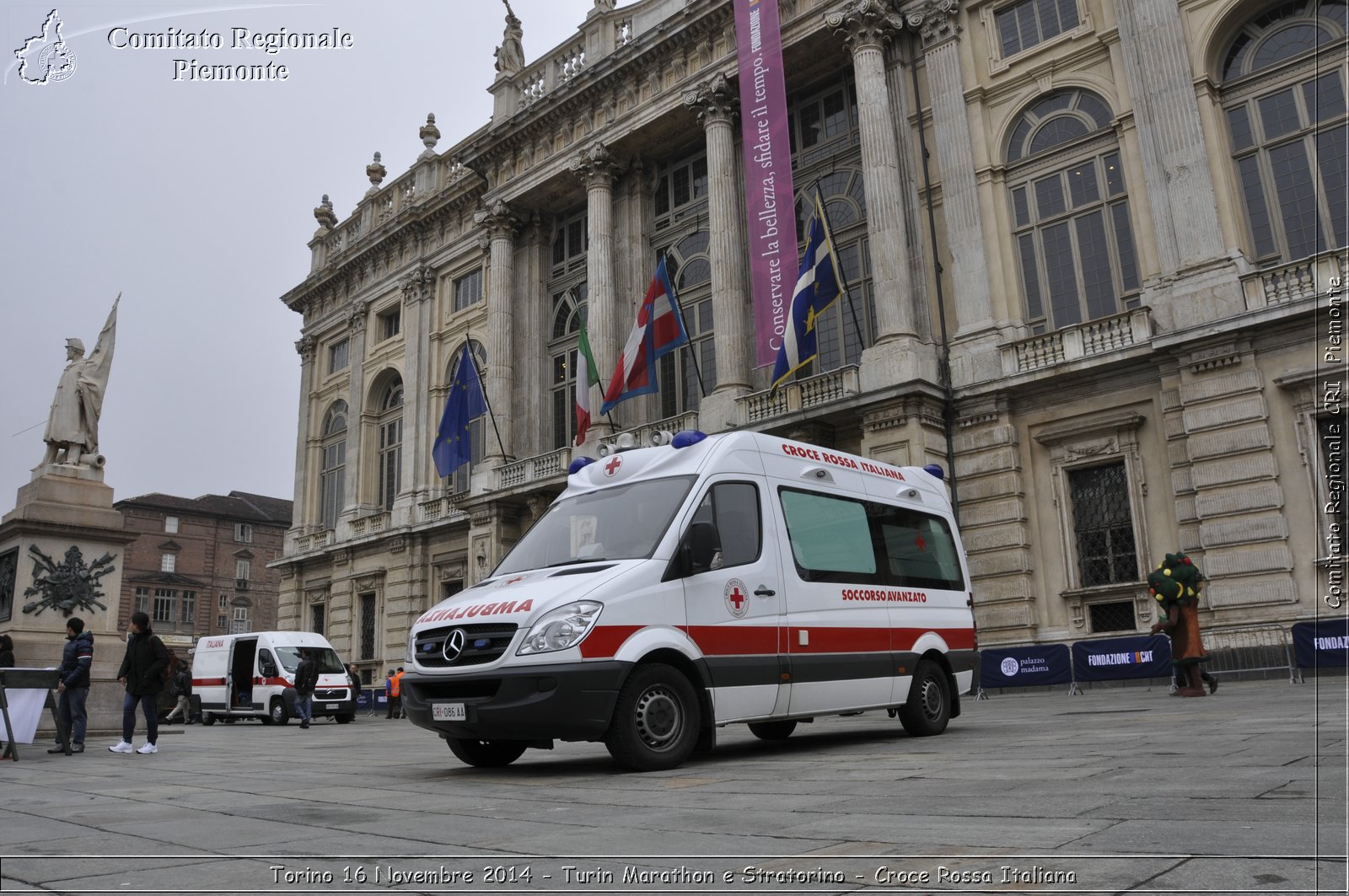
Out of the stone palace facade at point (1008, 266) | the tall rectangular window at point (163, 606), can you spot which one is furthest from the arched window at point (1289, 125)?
the tall rectangular window at point (163, 606)

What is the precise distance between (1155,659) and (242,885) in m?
15.6

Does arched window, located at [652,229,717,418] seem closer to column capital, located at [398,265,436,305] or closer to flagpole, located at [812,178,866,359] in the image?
flagpole, located at [812,178,866,359]

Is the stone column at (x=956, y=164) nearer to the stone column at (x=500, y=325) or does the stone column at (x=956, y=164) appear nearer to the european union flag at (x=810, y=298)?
the european union flag at (x=810, y=298)

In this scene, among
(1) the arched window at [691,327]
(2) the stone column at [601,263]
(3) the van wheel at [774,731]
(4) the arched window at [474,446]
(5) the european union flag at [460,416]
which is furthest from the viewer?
(4) the arched window at [474,446]

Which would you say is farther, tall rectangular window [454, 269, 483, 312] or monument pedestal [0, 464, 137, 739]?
tall rectangular window [454, 269, 483, 312]

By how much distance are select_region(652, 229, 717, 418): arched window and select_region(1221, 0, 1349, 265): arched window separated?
12.2m

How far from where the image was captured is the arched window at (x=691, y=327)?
2608cm

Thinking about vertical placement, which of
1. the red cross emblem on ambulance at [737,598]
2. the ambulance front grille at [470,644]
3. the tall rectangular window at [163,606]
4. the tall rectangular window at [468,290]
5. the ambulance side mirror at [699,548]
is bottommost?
the ambulance front grille at [470,644]

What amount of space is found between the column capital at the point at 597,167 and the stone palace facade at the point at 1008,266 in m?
0.10

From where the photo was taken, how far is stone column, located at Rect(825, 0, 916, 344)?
20328 mm

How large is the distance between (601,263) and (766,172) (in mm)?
7110

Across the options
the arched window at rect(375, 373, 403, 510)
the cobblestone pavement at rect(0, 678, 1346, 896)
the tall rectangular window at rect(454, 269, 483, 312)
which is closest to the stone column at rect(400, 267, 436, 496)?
the tall rectangular window at rect(454, 269, 483, 312)

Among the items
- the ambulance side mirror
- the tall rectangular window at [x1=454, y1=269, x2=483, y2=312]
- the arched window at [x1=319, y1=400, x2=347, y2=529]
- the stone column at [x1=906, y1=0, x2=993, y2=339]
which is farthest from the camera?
the arched window at [x1=319, y1=400, x2=347, y2=529]

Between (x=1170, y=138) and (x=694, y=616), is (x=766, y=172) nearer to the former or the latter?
(x=1170, y=138)
